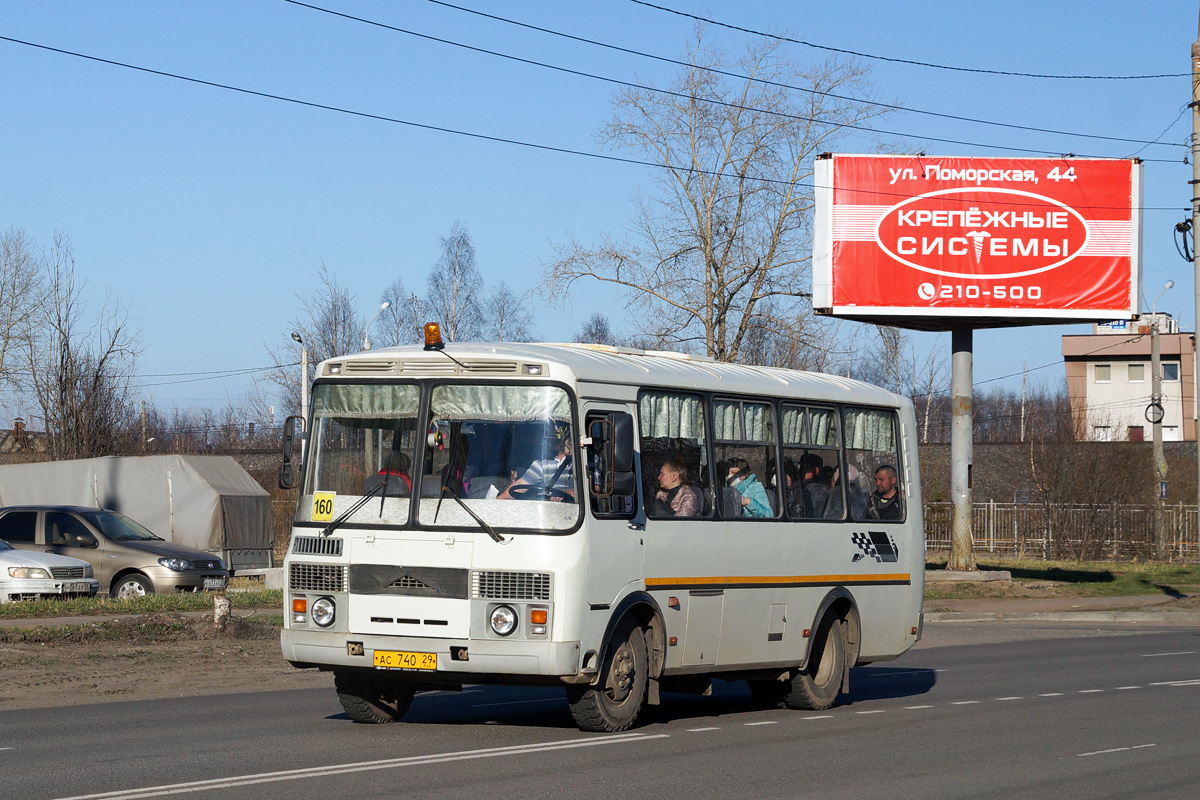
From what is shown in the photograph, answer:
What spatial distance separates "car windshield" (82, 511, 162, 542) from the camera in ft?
82.0

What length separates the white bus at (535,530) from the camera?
32.6 ft

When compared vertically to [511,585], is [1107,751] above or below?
below

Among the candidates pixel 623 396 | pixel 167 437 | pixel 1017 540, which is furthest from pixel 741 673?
pixel 167 437

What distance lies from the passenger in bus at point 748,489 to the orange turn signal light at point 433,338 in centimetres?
273

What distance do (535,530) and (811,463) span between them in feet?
12.3

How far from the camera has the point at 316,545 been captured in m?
10.4

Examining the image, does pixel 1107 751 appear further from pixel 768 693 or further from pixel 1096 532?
pixel 1096 532

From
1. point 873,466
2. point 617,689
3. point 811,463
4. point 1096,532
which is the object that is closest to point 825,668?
point 811,463

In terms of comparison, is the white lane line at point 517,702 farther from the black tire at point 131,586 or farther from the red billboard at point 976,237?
the red billboard at point 976,237

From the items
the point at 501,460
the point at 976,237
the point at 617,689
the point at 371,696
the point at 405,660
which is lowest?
the point at 371,696

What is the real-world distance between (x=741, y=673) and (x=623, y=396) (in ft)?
8.81

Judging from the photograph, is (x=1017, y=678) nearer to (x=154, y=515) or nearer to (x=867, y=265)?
(x=867, y=265)

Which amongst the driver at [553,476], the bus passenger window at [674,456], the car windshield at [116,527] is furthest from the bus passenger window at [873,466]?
the car windshield at [116,527]

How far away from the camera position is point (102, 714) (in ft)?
40.0
